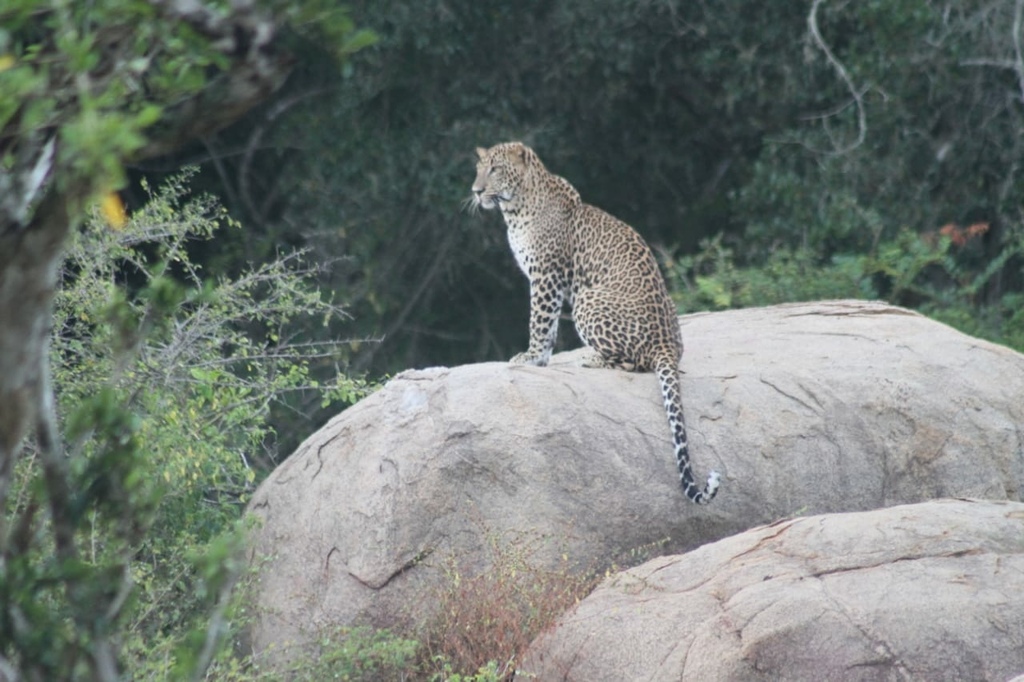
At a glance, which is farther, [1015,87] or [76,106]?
[1015,87]

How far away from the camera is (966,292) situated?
1554cm

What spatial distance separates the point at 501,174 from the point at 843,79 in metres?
6.63

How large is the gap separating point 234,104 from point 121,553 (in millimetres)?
1140

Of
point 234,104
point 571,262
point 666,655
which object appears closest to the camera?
point 234,104

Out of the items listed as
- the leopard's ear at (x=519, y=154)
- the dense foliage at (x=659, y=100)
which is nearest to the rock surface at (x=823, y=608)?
the leopard's ear at (x=519, y=154)

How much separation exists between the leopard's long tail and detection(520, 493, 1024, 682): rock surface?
0.92 meters

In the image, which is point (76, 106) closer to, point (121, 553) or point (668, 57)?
point (121, 553)

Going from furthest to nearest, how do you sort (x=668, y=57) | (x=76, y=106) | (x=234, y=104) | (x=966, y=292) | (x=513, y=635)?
(x=668, y=57) → (x=966, y=292) → (x=513, y=635) → (x=234, y=104) → (x=76, y=106)

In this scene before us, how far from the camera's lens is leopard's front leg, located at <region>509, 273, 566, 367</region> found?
10.7 m

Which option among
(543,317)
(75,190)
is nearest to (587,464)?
(543,317)

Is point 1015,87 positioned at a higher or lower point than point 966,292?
higher

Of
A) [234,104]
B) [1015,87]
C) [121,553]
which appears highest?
[234,104]

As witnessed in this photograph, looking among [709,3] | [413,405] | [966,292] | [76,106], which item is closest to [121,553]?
[76,106]

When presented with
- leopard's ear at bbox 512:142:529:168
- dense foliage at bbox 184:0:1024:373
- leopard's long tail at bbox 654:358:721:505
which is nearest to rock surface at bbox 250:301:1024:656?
leopard's long tail at bbox 654:358:721:505
